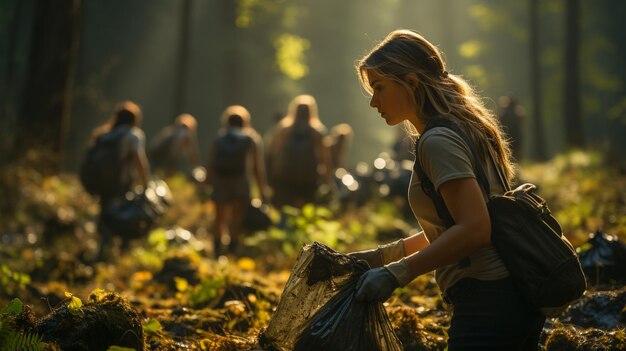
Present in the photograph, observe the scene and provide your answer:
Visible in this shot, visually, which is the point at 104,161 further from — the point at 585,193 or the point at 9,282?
the point at 585,193

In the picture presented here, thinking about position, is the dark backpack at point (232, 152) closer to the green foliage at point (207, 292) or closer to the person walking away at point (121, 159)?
the person walking away at point (121, 159)

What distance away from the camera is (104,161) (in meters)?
11.2

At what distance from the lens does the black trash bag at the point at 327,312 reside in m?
3.36

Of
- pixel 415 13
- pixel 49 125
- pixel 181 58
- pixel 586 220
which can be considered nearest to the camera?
pixel 586 220

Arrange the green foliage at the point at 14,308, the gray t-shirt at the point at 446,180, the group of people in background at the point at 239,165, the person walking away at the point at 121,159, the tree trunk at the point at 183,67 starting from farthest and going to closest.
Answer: the tree trunk at the point at 183,67 < the group of people in background at the point at 239,165 < the person walking away at the point at 121,159 < the green foliage at the point at 14,308 < the gray t-shirt at the point at 446,180

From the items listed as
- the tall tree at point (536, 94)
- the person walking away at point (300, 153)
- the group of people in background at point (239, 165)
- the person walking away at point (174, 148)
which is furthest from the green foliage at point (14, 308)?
the tall tree at point (536, 94)

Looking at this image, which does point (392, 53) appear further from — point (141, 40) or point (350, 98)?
point (350, 98)

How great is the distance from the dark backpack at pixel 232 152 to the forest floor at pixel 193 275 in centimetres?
113

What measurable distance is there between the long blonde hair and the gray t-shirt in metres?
0.16

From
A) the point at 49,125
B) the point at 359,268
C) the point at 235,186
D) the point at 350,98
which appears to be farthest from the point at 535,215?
the point at 350,98

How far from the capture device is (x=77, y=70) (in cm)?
2984

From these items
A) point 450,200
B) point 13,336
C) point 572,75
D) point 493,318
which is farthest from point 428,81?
point 572,75

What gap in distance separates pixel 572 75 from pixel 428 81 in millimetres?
23012

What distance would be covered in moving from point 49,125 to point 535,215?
46.1 ft
